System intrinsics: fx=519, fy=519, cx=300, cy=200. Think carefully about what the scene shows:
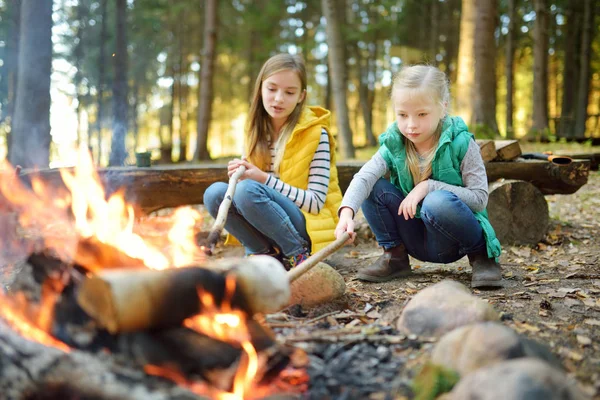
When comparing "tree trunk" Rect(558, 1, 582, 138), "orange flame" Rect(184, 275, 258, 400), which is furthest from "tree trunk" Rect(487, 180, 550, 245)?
"tree trunk" Rect(558, 1, 582, 138)

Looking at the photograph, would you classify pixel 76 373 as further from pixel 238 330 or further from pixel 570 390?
pixel 570 390

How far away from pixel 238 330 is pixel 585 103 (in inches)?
720

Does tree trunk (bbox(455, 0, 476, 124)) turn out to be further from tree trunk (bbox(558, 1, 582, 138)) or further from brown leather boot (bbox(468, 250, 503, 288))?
tree trunk (bbox(558, 1, 582, 138))

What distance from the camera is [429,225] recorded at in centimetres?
344

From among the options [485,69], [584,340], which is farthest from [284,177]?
[485,69]

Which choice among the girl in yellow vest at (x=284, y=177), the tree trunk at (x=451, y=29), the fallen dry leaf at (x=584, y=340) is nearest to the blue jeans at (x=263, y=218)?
the girl in yellow vest at (x=284, y=177)

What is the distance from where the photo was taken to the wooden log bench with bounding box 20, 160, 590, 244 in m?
4.72

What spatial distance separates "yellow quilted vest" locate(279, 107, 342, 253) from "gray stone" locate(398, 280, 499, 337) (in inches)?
54.9

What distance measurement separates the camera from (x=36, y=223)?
657 cm

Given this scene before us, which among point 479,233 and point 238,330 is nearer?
point 238,330

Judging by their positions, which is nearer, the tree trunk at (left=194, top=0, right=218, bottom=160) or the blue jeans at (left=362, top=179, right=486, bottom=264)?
the blue jeans at (left=362, top=179, right=486, bottom=264)

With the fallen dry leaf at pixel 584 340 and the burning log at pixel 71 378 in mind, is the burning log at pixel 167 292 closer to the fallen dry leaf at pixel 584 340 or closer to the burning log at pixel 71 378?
the burning log at pixel 71 378

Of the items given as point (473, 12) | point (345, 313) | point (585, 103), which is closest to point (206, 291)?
point (345, 313)

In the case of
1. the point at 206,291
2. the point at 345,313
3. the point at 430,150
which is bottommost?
the point at 345,313
